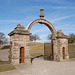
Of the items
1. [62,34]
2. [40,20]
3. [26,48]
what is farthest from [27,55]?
[62,34]

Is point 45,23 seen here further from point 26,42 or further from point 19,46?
point 19,46

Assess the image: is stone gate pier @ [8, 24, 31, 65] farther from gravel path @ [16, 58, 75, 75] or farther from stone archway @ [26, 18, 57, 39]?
gravel path @ [16, 58, 75, 75]

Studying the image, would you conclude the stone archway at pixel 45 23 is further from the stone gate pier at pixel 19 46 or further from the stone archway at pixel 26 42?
the stone gate pier at pixel 19 46

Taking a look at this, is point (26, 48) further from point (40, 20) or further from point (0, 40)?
point (0, 40)

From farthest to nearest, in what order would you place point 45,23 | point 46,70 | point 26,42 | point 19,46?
point 45,23, point 26,42, point 19,46, point 46,70

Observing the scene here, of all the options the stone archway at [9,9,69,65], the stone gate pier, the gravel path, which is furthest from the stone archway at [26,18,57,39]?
the gravel path

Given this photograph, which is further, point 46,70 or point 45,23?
point 45,23

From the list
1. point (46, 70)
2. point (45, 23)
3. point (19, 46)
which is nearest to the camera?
point (46, 70)

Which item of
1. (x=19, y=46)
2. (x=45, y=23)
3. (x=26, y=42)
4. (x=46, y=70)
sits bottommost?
(x=46, y=70)

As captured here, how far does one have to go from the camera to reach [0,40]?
5106 cm

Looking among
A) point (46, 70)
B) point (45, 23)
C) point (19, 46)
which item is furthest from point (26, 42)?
point (46, 70)

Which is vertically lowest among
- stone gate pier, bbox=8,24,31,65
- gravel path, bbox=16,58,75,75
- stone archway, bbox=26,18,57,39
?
gravel path, bbox=16,58,75,75

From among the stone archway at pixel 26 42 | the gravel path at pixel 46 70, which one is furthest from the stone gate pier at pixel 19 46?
the gravel path at pixel 46 70

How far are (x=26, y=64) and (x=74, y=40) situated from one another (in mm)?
24997
